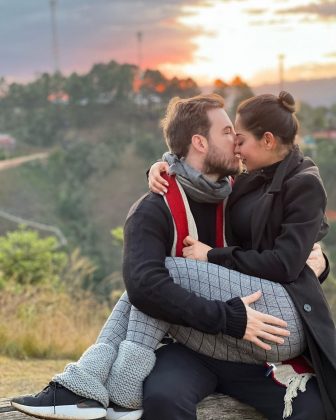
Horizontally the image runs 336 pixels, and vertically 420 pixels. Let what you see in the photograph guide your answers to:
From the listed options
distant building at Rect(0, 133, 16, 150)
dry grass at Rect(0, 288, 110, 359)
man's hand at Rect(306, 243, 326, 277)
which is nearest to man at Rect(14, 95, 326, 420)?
man's hand at Rect(306, 243, 326, 277)

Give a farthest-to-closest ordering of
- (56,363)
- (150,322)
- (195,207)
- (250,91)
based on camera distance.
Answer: (250,91), (56,363), (195,207), (150,322)

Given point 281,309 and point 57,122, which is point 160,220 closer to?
point 281,309

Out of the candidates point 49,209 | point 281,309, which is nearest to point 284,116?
point 281,309

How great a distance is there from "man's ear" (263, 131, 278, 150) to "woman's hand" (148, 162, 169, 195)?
354 millimetres

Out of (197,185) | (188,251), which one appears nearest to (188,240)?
(188,251)

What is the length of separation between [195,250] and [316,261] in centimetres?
48

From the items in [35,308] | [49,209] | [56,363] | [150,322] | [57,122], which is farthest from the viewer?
[57,122]

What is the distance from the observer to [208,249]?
2354 mm

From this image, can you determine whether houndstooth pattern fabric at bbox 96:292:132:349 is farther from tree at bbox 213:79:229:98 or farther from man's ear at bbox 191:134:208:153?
tree at bbox 213:79:229:98

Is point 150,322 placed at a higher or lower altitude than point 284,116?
lower

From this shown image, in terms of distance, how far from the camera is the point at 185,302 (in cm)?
219

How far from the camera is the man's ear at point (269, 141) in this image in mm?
2420

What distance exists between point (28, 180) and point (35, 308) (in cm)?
3793

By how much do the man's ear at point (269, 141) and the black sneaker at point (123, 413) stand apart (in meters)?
0.98
